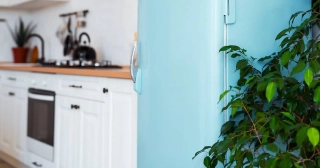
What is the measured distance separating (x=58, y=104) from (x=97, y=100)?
629mm

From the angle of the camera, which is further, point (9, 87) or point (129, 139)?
point (9, 87)

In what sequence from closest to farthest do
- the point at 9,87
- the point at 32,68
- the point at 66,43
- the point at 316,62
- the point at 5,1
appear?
the point at 316,62
the point at 32,68
the point at 9,87
the point at 66,43
the point at 5,1

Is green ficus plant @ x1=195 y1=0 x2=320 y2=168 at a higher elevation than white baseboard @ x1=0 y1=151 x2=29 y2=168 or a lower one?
higher

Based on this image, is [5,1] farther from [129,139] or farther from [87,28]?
[129,139]

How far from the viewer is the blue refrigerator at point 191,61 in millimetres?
1856

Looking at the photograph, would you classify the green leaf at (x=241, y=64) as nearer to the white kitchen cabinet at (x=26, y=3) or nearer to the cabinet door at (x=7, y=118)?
the cabinet door at (x=7, y=118)

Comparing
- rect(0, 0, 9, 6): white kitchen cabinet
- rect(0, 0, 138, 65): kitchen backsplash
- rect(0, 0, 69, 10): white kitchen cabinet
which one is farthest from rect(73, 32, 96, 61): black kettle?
rect(0, 0, 9, 6): white kitchen cabinet

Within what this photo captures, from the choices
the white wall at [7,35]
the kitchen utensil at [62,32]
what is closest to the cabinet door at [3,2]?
the white wall at [7,35]

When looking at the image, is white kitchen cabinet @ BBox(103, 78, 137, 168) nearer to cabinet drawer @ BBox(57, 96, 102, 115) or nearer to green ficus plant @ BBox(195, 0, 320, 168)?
cabinet drawer @ BBox(57, 96, 102, 115)

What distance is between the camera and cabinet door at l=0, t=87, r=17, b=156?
422 centimetres

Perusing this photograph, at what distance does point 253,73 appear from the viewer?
5.90 ft

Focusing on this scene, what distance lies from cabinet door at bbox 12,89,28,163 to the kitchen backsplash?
30.9 inches

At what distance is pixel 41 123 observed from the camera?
361 centimetres

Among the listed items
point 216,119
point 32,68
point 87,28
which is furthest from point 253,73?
point 87,28
